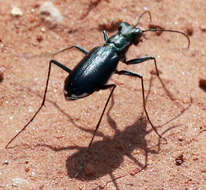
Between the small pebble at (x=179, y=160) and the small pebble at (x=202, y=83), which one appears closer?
the small pebble at (x=179, y=160)

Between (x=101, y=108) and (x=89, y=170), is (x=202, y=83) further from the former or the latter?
(x=89, y=170)

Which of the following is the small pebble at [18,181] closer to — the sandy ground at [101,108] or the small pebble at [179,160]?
the sandy ground at [101,108]

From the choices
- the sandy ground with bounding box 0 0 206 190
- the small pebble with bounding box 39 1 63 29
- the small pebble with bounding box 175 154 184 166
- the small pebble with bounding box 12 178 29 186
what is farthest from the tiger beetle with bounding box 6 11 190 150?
the small pebble with bounding box 39 1 63 29

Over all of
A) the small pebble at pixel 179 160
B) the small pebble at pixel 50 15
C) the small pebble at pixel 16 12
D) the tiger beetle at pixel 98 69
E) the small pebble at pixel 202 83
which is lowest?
the small pebble at pixel 179 160

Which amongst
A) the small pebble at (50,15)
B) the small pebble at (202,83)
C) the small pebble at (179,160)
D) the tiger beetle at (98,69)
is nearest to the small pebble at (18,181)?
the tiger beetle at (98,69)

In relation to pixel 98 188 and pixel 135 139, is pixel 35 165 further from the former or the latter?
pixel 135 139

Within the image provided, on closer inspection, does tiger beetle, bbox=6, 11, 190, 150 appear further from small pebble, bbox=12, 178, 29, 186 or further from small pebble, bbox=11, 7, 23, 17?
small pebble, bbox=11, 7, 23, 17

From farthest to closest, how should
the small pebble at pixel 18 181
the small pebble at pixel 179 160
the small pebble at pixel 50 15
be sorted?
the small pebble at pixel 50 15, the small pebble at pixel 179 160, the small pebble at pixel 18 181

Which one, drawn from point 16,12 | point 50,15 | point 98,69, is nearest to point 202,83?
point 98,69
